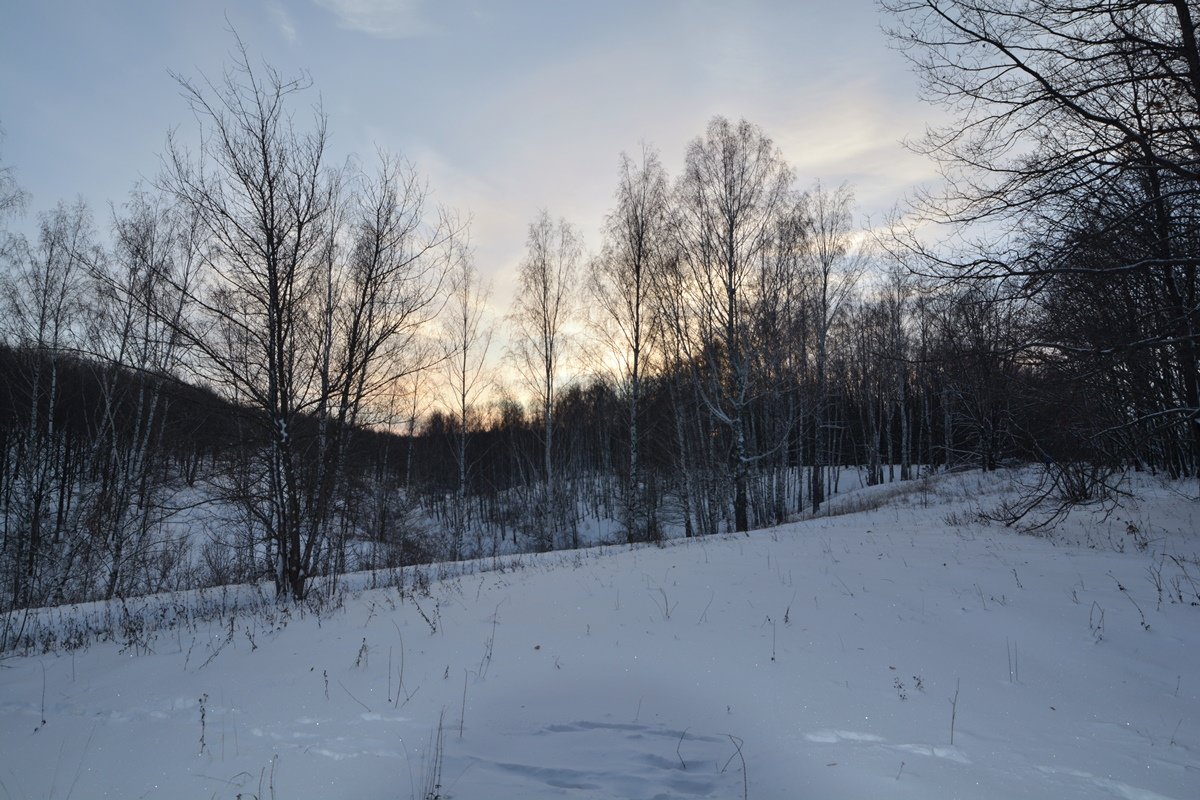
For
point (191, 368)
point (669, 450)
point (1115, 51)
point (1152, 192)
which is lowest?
point (669, 450)

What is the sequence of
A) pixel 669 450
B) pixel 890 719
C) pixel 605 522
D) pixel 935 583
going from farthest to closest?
pixel 605 522 < pixel 669 450 < pixel 935 583 < pixel 890 719

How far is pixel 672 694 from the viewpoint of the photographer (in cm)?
407

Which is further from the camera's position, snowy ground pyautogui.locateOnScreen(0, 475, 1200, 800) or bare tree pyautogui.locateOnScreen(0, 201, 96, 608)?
bare tree pyautogui.locateOnScreen(0, 201, 96, 608)

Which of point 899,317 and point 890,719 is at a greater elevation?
point 899,317

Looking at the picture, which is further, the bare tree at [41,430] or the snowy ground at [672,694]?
the bare tree at [41,430]

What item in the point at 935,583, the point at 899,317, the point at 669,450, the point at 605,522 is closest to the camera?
the point at 935,583

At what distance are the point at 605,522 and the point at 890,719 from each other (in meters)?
32.6

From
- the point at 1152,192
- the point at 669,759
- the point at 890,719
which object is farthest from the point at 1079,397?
the point at 669,759

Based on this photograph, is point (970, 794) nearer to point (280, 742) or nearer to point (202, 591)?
point (280, 742)

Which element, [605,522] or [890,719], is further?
[605,522]

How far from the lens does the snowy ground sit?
3123 mm

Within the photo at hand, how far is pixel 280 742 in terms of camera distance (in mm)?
3631

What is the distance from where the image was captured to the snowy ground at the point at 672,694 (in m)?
3.12

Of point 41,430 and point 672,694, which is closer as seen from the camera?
point 672,694
